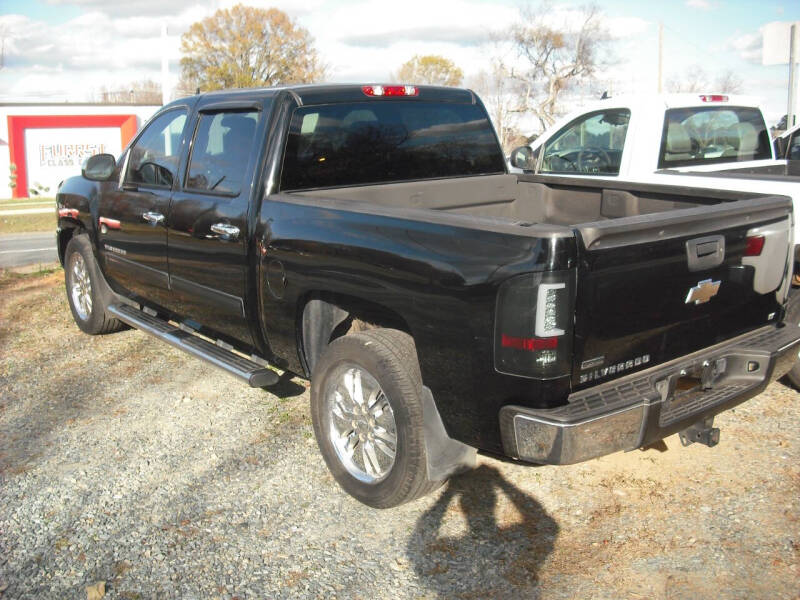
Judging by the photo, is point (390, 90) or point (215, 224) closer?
point (215, 224)

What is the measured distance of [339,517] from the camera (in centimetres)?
370

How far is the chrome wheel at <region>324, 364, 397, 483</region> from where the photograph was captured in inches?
143

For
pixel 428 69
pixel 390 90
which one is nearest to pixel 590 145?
pixel 390 90

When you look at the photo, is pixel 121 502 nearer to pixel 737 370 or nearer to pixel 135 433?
pixel 135 433

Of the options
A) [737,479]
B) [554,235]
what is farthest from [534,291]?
[737,479]

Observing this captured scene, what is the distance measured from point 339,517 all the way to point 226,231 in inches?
67.2

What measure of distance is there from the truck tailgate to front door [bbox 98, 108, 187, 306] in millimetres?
3042

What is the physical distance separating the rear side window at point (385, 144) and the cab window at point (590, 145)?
2015 mm

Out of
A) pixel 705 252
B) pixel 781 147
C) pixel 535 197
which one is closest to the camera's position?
pixel 705 252

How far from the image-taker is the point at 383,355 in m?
3.44

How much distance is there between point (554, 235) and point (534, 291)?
8.5 inches

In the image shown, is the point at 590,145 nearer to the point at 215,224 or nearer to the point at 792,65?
the point at 215,224

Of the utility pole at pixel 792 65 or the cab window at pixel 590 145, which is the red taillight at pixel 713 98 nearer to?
the cab window at pixel 590 145

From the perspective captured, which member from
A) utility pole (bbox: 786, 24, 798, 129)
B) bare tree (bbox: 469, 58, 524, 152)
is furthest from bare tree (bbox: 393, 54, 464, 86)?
utility pole (bbox: 786, 24, 798, 129)
